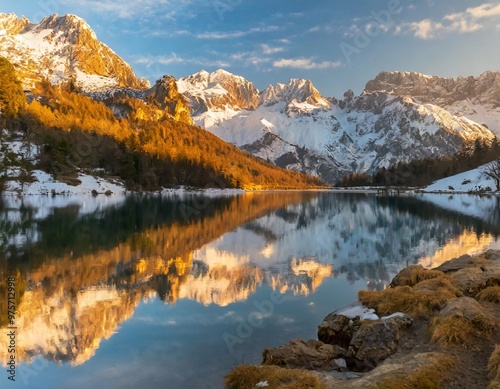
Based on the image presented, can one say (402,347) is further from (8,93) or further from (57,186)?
(8,93)

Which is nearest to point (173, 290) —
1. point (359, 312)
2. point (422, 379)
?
point (359, 312)

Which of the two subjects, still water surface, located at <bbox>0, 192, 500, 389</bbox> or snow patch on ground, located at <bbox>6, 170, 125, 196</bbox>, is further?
snow patch on ground, located at <bbox>6, 170, 125, 196</bbox>

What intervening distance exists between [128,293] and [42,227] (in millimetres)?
31011

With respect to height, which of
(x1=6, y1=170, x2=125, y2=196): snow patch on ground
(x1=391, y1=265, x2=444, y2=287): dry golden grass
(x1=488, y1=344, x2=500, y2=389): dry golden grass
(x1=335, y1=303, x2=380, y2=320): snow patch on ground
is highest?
(x1=6, y1=170, x2=125, y2=196): snow patch on ground

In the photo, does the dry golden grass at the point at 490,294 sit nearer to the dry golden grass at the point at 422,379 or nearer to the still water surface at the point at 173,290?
the still water surface at the point at 173,290

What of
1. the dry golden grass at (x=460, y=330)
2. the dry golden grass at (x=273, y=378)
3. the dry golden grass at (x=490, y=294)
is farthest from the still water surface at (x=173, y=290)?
the dry golden grass at (x=490, y=294)

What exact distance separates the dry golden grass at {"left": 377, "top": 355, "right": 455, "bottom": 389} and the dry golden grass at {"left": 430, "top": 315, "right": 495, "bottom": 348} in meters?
2.06

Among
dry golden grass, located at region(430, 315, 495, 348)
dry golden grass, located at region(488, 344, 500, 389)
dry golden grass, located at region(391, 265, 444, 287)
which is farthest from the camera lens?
dry golden grass, located at region(391, 265, 444, 287)

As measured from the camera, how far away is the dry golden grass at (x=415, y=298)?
15922 millimetres

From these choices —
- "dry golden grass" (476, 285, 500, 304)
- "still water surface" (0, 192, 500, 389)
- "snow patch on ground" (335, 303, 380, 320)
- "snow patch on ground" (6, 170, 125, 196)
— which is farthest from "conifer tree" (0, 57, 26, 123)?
"dry golden grass" (476, 285, 500, 304)

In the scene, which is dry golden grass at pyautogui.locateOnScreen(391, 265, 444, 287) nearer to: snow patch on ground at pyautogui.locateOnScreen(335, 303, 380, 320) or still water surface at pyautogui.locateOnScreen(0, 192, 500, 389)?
still water surface at pyautogui.locateOnScreen(0, 192, 500, 389)

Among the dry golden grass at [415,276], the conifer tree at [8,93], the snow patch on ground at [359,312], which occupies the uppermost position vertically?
the conifer tree at [8,93]

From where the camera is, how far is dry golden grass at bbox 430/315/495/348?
12.4m

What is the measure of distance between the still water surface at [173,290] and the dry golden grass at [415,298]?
10.2ft
